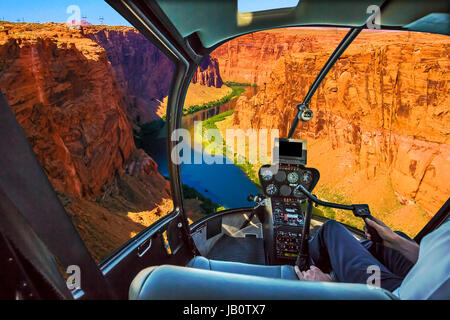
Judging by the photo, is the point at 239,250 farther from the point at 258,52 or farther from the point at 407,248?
the point at 258,52

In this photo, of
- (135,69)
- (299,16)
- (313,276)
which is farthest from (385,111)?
(135,69)

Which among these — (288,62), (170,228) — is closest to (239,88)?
(288,62)

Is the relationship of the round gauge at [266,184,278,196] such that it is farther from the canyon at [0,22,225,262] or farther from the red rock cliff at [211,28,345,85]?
the red rock cliff at [211,28,345,85]

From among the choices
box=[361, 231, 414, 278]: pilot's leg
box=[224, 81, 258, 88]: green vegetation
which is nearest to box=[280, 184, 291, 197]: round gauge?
box=[361, 231, 414, 278]: pilot's leg

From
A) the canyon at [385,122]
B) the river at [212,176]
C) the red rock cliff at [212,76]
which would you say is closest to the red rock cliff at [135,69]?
the river at [212,176]

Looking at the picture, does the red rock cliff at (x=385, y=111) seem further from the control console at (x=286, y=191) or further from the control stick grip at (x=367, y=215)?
the control stick grip at (x=367, y=215)
